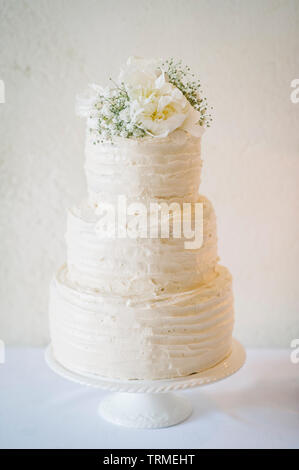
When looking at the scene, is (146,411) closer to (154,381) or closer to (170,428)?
(170,428)

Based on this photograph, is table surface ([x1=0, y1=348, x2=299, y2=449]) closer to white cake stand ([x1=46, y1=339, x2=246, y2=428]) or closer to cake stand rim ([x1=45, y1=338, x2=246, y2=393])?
white cake stand ([x1=46, y1=339, x2=246, y2=428])

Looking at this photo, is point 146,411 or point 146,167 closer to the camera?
point 146,167

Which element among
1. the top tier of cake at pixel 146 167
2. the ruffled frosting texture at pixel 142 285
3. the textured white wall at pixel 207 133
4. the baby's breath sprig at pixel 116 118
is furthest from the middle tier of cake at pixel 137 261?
the textured white wall at pixel 207 133

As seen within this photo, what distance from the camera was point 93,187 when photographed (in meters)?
2.69

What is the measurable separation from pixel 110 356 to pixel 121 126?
936 millimetres

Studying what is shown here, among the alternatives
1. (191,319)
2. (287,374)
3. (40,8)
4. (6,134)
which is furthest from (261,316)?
(40,8)

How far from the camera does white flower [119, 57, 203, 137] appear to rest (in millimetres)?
2463

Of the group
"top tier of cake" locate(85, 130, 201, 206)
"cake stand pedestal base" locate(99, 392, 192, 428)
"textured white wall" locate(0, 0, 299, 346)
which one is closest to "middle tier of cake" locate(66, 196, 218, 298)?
"top tier of cake" locate(85, 130, 201, 206)

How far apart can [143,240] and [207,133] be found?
48.3 inches

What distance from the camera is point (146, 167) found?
2535mm

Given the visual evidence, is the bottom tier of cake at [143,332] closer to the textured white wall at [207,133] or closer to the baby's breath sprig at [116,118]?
the baby's breath sprig at [116,118]

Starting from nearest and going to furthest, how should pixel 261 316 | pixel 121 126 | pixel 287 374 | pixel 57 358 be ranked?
pixel 121 126 < pixel 57 358 < pixel 287 374 < pixel 261 316

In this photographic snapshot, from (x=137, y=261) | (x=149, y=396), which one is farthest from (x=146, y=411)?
(x=137, y=261)
